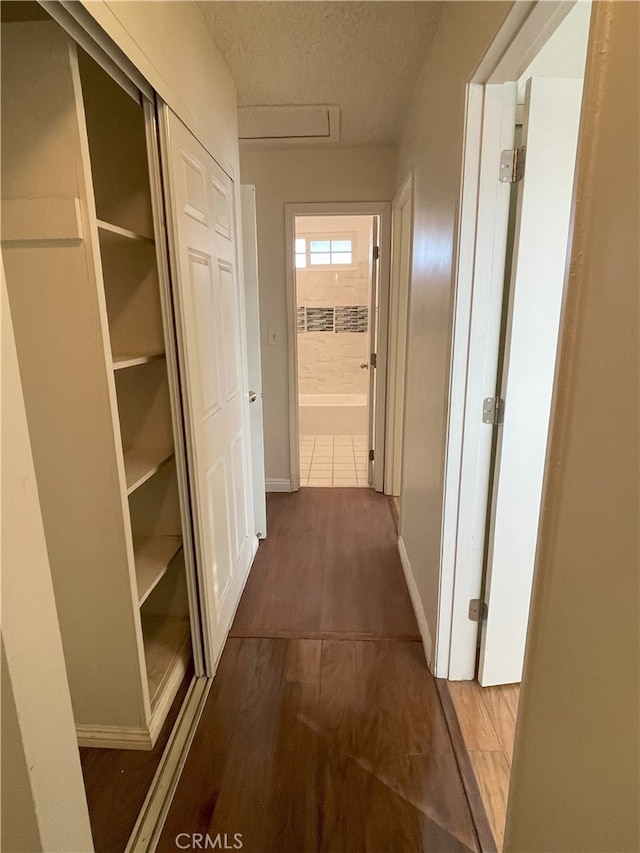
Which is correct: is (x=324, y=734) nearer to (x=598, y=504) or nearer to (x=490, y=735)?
(x=490, y=735)

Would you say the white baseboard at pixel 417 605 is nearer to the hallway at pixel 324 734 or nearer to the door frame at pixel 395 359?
the hallway at pixel 324 734

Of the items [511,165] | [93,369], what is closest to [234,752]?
[93,369]

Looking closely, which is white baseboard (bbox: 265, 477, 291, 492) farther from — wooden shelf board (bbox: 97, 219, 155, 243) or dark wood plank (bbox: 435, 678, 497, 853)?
wooden shelf board (bbox: 97, 219, 155, 243)

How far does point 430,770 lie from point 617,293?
152 centimetres

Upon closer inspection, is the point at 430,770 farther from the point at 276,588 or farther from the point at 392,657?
the point at 276,588

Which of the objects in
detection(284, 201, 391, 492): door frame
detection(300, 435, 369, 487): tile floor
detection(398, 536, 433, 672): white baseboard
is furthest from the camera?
detection(300, 435, 369, 487): tile floor

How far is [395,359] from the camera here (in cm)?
334

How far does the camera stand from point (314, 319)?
19.2 ft

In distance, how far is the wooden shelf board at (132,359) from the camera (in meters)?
1.33

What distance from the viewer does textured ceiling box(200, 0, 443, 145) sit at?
1644 mm

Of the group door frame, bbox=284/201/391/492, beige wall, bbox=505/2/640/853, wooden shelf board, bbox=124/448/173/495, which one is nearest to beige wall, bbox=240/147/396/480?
door frame, bbox=284/201/391/492

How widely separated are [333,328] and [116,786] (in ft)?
16.7

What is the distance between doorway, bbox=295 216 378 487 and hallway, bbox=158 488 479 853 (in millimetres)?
2594

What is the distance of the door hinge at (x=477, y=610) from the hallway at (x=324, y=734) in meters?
0.32
